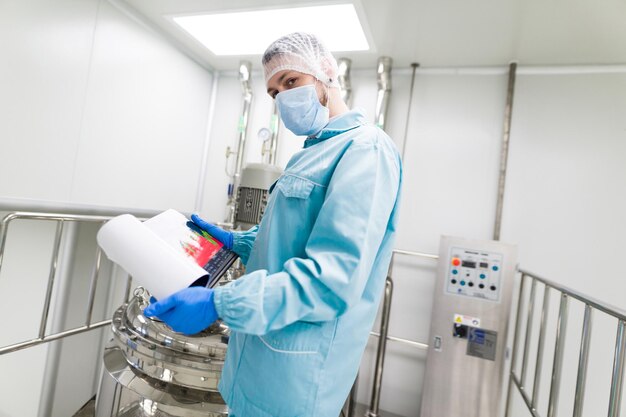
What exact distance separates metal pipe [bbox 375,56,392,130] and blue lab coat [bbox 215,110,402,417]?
5.43ft

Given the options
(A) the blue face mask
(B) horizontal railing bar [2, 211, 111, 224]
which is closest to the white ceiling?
(A) the blue face mask

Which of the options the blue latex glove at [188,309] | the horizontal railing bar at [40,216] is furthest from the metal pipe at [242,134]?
the blue latex glove at [188,309]

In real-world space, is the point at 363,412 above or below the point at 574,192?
below

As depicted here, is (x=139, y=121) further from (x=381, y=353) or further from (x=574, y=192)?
(x=574, y=192)

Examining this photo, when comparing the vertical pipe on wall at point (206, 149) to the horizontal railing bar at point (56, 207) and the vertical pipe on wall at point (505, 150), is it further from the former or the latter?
the vertical pipe on wall at point (505, 150)

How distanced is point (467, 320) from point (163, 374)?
5.57 ft

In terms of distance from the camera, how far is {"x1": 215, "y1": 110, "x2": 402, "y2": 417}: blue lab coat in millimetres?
605

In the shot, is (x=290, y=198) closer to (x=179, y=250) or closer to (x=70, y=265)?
(x=179, y=250)

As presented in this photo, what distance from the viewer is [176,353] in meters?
1.04

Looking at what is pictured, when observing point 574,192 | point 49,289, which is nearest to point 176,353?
point 49,289

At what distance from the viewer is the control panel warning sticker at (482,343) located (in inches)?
76.6

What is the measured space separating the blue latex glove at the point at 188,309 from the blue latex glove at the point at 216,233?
1.33 ft

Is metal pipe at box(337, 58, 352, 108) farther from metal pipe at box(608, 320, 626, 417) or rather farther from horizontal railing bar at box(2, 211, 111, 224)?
metal pipe at box(608, 320, 626, 417)

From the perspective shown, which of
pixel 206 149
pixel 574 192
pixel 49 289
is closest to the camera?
pixel 49 289
